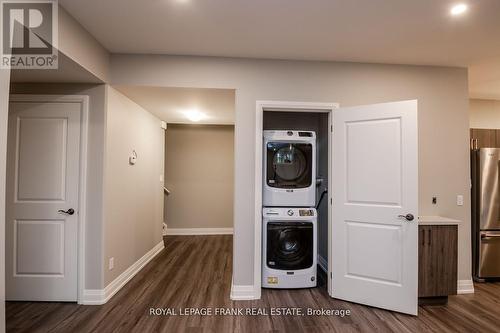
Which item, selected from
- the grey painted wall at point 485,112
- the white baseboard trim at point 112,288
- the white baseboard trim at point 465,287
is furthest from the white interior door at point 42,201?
the grey painted wall at point 485,112

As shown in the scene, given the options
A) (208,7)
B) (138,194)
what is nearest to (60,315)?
(138,194)

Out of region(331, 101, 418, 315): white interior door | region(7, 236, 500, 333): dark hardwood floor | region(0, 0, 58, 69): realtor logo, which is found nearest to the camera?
region(0, 0, 58, 69): realtor logo

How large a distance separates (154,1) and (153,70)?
3.17 ft

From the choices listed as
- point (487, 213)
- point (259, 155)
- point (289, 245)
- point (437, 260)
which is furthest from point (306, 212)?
point (487, 213)

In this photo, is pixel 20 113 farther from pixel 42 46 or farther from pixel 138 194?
pixel 138 194

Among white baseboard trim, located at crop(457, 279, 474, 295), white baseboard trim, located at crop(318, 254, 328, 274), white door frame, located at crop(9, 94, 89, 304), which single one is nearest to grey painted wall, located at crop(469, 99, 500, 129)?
white baseboard trim, located at crop(457, 279, 474, 295)

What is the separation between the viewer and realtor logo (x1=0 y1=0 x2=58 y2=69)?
1560 millimetres

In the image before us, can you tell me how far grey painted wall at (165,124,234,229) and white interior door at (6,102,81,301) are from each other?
2.88m

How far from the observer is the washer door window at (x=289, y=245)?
9.90 ft

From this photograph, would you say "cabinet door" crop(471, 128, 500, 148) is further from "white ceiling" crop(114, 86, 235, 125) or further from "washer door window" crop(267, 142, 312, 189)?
"white ceiling" crop(114, 86, 235, 125)

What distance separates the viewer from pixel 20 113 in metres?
2.68

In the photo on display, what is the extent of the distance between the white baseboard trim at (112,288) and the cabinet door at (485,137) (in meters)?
5.03

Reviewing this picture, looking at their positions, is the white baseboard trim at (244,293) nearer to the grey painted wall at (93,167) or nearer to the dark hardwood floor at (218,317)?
the dark hardwood floor at (218,317)

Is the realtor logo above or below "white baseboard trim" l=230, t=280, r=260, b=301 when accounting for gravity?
above
